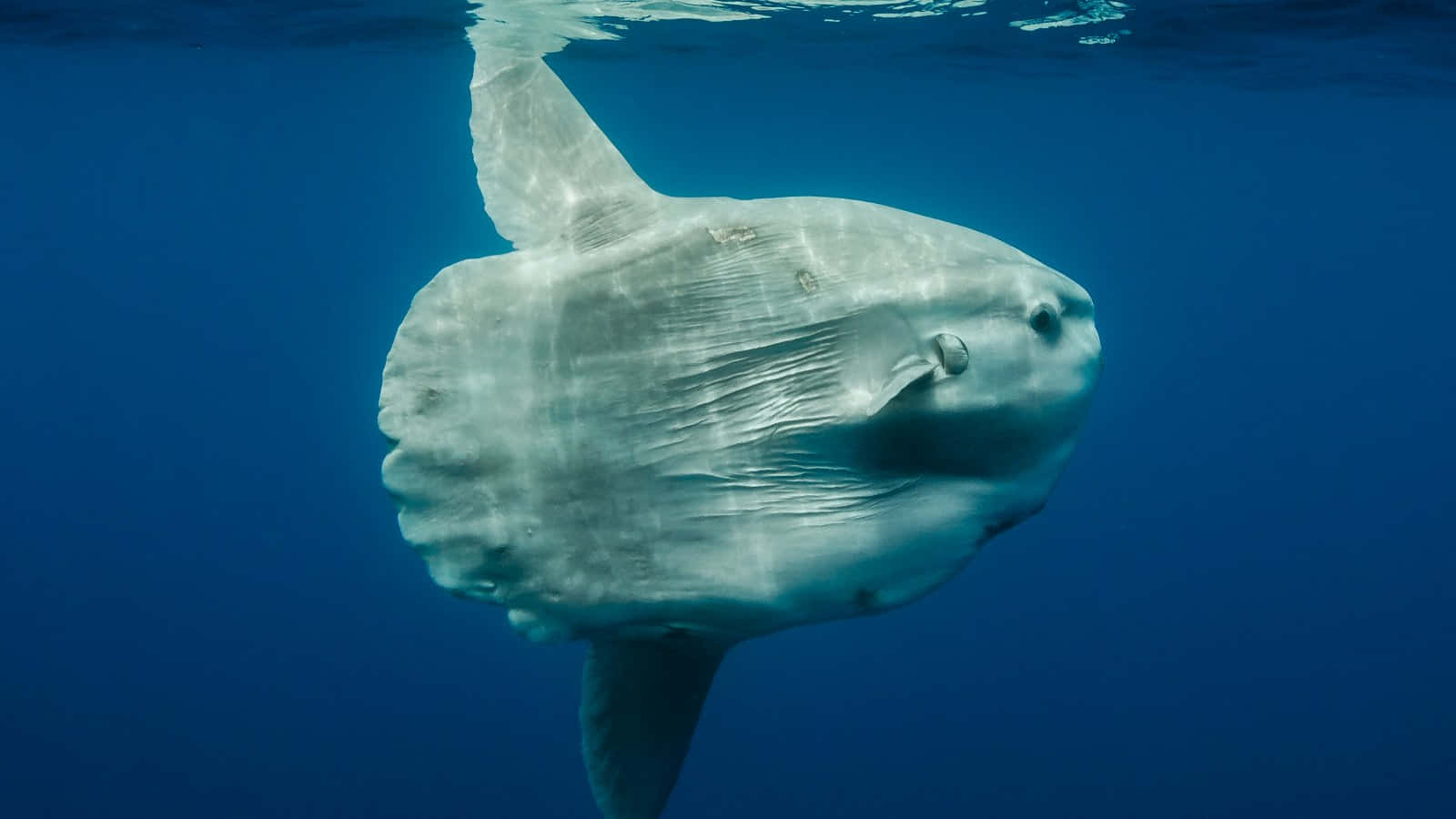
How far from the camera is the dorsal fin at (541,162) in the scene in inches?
128

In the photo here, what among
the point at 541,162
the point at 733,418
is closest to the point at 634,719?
the point at 733,418

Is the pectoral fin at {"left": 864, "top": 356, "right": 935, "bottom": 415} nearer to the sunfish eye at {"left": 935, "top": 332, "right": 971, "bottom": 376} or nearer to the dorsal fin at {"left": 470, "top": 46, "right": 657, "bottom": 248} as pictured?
the sunfish eye at {"left": 935, "top": 332, "right": 971, "bottom": 376}

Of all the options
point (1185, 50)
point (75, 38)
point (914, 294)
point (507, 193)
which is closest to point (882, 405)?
point (914, 294)

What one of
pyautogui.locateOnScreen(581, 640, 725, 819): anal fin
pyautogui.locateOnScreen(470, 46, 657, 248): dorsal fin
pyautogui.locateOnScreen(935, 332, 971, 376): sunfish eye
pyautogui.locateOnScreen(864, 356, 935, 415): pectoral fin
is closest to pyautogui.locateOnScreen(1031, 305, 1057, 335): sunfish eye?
pyautogui.locateOnScreen(935, 332, 971, 376): sunfish eye

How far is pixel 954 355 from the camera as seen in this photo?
2539 millimetres

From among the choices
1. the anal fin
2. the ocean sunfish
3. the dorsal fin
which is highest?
the dorsal fin

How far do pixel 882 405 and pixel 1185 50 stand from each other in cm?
1234

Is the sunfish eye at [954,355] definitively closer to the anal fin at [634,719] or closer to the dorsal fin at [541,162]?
the dorsal fin at [541,162]

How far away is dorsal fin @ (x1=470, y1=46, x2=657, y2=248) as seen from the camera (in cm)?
326

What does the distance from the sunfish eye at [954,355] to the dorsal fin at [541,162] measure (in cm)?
110

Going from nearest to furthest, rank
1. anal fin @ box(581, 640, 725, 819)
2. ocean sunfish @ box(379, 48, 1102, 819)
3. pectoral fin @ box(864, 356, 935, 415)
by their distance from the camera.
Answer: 1. pectoral fin @ box(864, 356, 935, 415)
2. ocean sunfish @ box(379, 48, 1102, 819)
3. anal fin @ box(581, 640, 725, 819)

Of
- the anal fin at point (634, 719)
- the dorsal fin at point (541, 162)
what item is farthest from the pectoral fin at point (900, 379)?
the anal fin at point (634, 719)

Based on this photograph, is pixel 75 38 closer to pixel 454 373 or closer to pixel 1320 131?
pixel 454 373

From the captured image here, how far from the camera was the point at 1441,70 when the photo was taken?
1309 cm
